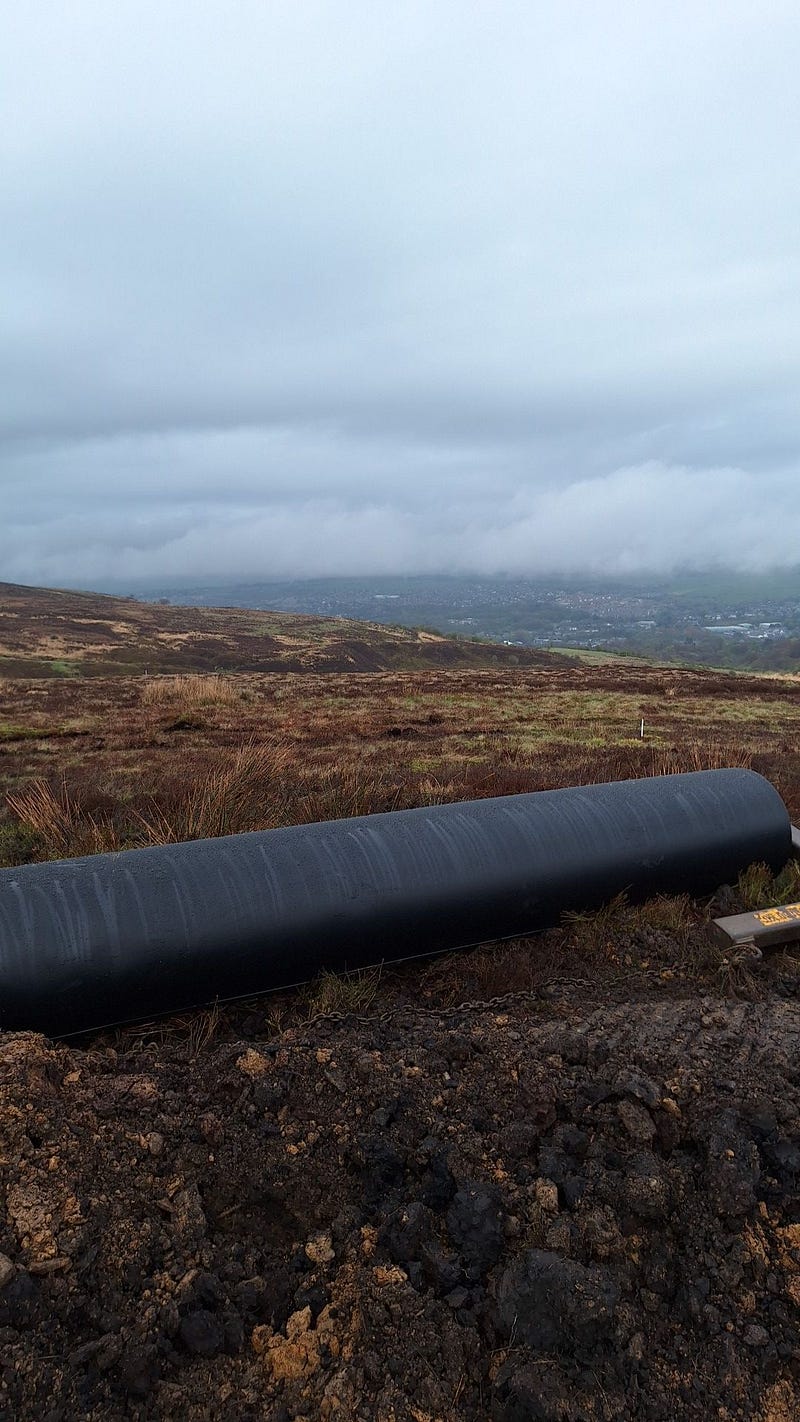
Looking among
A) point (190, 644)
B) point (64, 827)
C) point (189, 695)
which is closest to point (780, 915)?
point (64, 827)

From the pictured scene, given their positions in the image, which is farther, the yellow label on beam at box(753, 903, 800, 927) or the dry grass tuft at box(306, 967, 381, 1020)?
the yellow label on beam at box(753, 903, 800, 927)

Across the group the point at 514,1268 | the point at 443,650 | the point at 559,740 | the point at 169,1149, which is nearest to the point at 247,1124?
the point at 169,1149

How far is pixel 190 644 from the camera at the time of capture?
5409 centimetres

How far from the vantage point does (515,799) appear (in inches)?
215

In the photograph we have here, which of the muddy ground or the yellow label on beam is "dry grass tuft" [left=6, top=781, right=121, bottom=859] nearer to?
the muddy ground

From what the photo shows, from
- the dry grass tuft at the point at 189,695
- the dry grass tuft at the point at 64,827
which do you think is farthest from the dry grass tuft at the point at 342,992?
the dry grass tuft at the point at 189,695

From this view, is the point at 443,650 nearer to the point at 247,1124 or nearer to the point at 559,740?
the point at 559,740

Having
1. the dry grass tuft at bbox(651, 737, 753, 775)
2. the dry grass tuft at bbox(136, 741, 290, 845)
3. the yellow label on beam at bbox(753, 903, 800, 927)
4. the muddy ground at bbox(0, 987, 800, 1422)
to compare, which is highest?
the dry grass tuft at bbox(136, 741, 290, 845)

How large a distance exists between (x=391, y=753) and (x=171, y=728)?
6012 millimetres

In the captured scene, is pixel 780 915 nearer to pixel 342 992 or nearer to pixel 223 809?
pixel 342 992

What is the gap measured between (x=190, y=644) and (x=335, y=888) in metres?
52.4

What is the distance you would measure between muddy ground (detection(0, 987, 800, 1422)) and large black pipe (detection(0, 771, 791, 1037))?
0.41m

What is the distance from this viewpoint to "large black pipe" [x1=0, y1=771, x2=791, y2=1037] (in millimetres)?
3805

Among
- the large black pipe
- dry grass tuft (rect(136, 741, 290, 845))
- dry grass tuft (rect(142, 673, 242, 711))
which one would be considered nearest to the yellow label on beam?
the large black pipe
